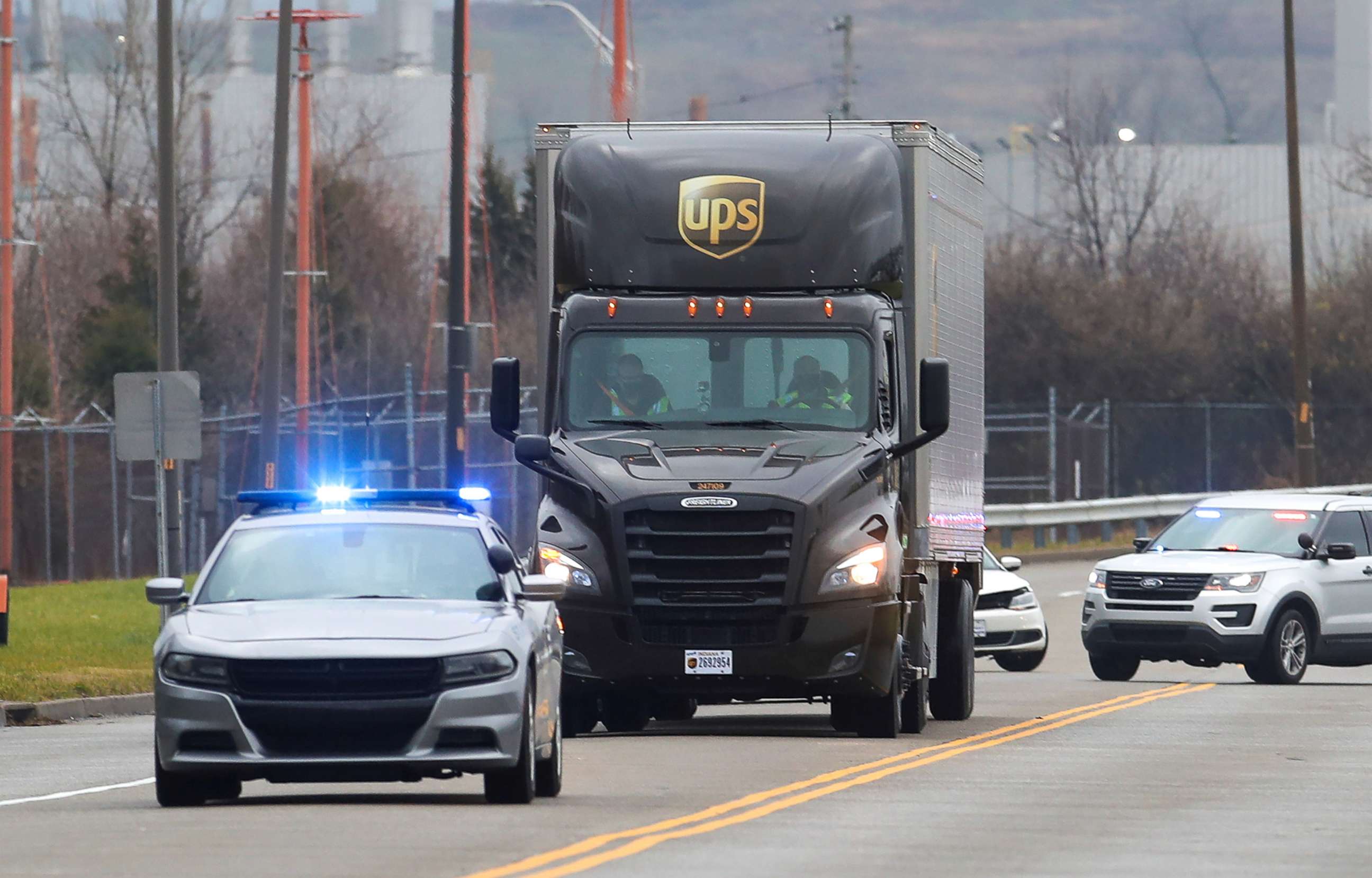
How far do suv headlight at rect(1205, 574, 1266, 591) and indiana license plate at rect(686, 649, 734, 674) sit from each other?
984 centimetres

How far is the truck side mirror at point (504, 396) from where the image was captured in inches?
739

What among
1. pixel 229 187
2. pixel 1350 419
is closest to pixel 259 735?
pixel 1350 419

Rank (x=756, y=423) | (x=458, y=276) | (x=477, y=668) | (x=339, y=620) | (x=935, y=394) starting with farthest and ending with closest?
1. (x=458, y=276)
2. (x=756, y=423)
3. (x=935, y=394)
4. (x=339, y=620)
5. (x=477, y=668)

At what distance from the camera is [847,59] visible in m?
87.6

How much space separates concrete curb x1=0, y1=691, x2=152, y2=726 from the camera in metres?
23.3

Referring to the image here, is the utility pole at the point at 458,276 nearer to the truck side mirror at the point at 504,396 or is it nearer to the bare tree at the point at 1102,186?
the truck side mirror at the point at 504,396

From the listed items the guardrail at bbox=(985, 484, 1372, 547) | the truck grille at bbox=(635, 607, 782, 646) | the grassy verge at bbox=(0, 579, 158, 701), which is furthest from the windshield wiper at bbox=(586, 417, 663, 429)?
the guardrail at bbox=(985, 484, 1372, 547)

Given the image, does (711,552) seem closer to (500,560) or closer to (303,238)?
(500,560)

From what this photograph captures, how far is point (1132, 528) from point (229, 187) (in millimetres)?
43508

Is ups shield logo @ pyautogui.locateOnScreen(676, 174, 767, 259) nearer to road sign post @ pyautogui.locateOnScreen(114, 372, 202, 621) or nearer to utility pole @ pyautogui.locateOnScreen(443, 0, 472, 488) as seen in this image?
road sign post @ pyautogui.locateOnScreen(114, 372, 202, 621)

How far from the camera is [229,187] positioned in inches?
3497

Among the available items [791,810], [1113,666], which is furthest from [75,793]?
[1113,666]

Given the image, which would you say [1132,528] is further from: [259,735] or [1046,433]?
[259,735]

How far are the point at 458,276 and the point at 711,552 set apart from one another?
1823 cm
